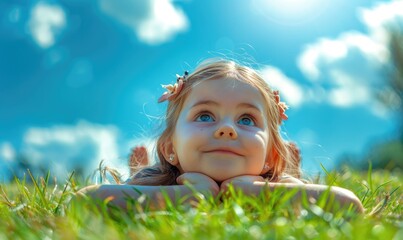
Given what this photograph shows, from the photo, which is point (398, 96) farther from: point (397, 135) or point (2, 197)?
point (2, 197)

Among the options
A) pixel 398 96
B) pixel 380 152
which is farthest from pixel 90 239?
pixel 398 96

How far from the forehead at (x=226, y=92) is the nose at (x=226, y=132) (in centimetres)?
21


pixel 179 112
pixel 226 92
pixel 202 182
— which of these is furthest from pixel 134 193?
pixel 179 112

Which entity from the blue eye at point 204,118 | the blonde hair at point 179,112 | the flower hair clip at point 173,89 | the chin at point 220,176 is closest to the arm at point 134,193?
the chin at point 220,176

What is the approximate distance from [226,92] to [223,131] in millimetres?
305

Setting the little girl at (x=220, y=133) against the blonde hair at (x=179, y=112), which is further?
the blonde hair at (x=179, y=112)

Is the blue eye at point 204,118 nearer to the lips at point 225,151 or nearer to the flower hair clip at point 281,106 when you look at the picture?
the lips at point 225,151

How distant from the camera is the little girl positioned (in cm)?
331

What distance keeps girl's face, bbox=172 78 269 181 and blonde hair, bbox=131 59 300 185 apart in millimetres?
183

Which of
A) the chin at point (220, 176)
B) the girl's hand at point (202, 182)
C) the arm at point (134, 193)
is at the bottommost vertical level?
the arm at point (134, 193)

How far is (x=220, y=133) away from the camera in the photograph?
332 cm

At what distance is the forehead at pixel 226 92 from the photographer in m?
3.46

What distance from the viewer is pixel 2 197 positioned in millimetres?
3197

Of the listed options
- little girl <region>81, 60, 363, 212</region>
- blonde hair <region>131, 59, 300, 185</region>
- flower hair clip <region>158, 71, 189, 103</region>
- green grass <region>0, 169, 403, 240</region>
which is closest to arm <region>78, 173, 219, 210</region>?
little girl <region>81, 60, 363, 212</region>
